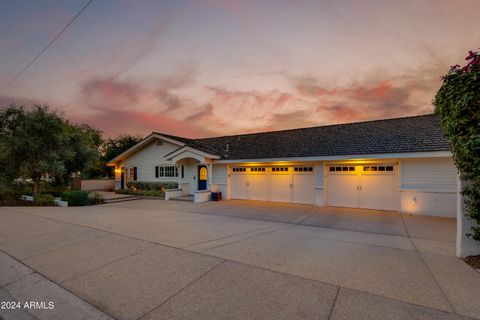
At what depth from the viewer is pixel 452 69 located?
4.35m

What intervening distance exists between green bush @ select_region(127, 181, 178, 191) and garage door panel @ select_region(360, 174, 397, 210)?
13.0 m

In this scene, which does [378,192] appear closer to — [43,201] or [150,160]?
[150,160]

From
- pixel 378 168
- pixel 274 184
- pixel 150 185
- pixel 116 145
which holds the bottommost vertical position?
pixel 150 185

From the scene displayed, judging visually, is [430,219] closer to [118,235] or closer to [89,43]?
[118,235]

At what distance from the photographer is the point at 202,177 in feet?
52.3

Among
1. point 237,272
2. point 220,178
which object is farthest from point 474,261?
point 220,178

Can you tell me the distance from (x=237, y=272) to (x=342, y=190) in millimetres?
9344

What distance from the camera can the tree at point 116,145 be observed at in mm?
31217

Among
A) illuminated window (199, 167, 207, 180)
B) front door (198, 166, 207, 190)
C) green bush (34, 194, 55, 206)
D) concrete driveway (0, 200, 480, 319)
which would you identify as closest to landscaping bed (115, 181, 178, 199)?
front door (198, 166, 207, 190)

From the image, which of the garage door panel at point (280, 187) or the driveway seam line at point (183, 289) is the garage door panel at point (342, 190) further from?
the driveway seam line at point (183, 289)

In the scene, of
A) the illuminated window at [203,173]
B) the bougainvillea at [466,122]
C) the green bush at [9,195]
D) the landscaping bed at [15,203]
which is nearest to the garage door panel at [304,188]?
the illuminated window at [203,173]

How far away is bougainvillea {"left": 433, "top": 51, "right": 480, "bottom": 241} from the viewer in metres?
3.92

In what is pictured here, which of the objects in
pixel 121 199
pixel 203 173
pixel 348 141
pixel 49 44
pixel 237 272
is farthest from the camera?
pixel 203 173

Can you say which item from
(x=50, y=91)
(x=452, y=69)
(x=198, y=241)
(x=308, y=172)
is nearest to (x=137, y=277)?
(x=198, y=241)
